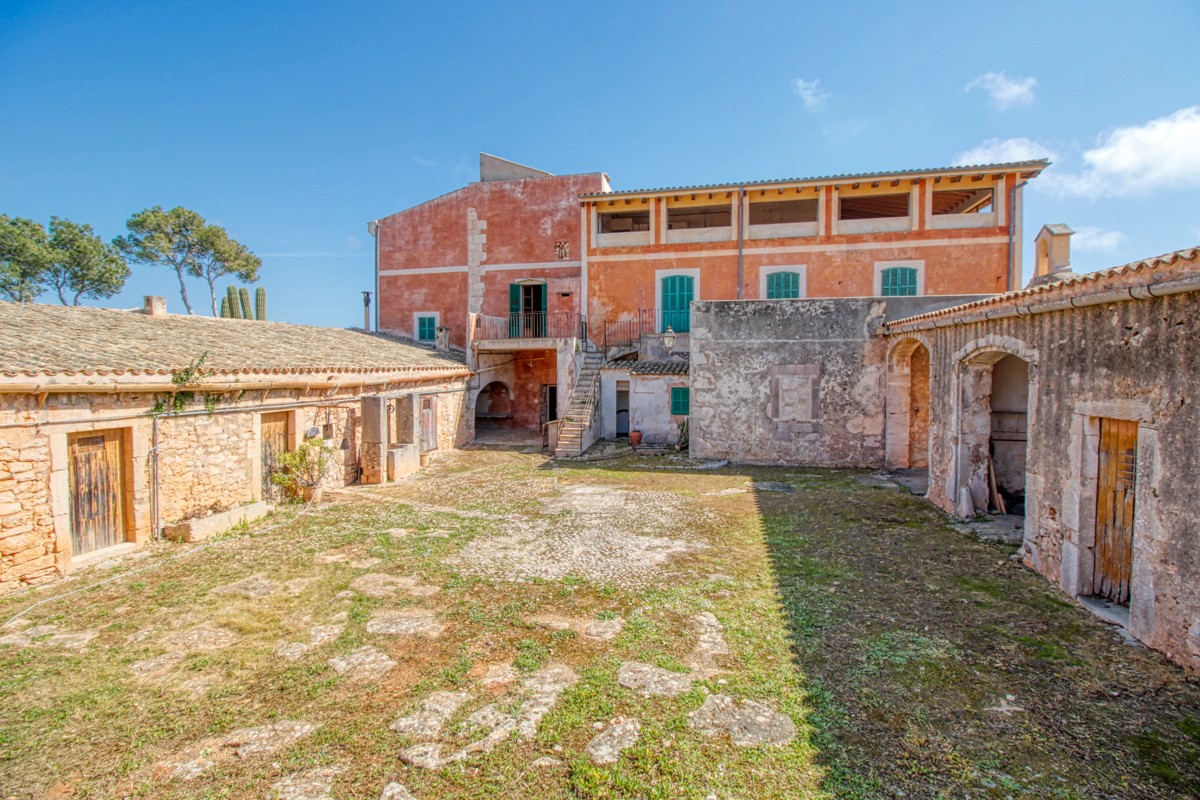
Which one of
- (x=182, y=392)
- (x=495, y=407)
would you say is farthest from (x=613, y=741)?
(x=495, y=407)

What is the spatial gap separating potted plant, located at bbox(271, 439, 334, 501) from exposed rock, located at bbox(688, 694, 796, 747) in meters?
9.01

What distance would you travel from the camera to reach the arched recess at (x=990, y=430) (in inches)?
364

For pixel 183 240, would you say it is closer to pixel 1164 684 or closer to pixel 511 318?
pixel 511 318

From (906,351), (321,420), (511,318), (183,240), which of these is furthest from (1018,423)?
(183,240)

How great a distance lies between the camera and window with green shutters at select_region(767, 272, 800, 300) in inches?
738

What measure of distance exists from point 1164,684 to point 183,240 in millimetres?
41429

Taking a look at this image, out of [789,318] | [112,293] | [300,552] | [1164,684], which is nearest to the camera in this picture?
Answer: [1164,684]

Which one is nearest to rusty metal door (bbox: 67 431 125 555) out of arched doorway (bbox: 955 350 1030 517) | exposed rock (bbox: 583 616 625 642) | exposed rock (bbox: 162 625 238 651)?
exposed rock (bbox: 162 625 238 651)

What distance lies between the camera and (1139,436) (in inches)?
207

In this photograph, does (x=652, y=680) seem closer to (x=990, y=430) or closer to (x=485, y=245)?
(x=990, y=430)

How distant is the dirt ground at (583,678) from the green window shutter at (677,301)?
12.4 m

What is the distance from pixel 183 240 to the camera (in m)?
32.5

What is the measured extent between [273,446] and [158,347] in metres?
2.42

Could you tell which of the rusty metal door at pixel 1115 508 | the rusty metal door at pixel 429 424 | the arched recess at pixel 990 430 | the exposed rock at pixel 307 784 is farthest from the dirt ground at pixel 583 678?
the rusty metal door at pixel 429 424
